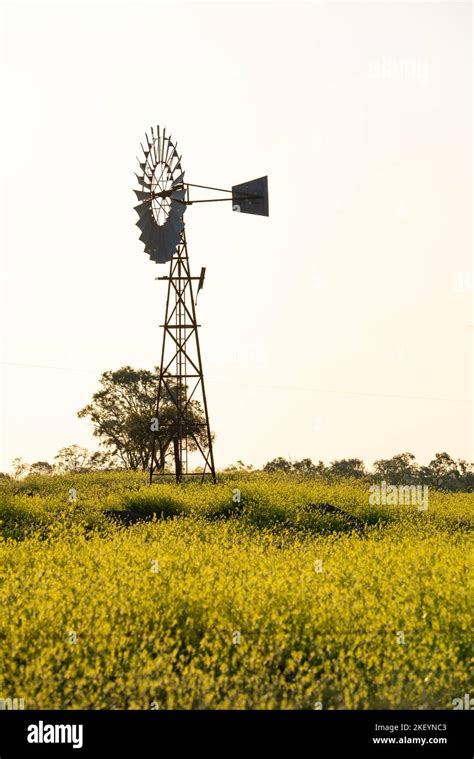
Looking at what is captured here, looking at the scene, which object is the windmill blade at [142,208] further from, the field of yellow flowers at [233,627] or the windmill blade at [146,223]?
the field of yellow flowers at [233,627]

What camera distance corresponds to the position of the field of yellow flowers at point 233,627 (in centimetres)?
870

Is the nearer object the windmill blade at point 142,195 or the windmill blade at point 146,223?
the windmill blade at point 146,223

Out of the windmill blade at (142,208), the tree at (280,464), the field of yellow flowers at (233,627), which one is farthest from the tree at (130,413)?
the field of yellow flowers at (233,627)

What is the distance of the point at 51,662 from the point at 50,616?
1.15m

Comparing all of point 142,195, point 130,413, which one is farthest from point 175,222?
point 130,413

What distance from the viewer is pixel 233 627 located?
10227mm

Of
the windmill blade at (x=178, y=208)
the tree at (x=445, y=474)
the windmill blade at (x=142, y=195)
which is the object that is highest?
the windmill blade at (x=142, y=195)

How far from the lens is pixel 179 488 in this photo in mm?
26766

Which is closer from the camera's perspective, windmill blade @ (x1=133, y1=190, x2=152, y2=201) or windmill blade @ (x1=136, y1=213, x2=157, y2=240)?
windmill blade @ (x1=136, y1=213, x2=157, y2=240)

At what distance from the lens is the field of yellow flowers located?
8.70 metres

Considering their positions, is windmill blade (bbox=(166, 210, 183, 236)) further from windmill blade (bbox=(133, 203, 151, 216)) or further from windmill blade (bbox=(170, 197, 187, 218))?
windmill blade (bbox=(133, 203, 151, 216))

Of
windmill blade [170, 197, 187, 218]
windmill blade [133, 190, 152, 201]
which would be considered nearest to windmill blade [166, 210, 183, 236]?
windmill blade [170, 197, 187, 218]
